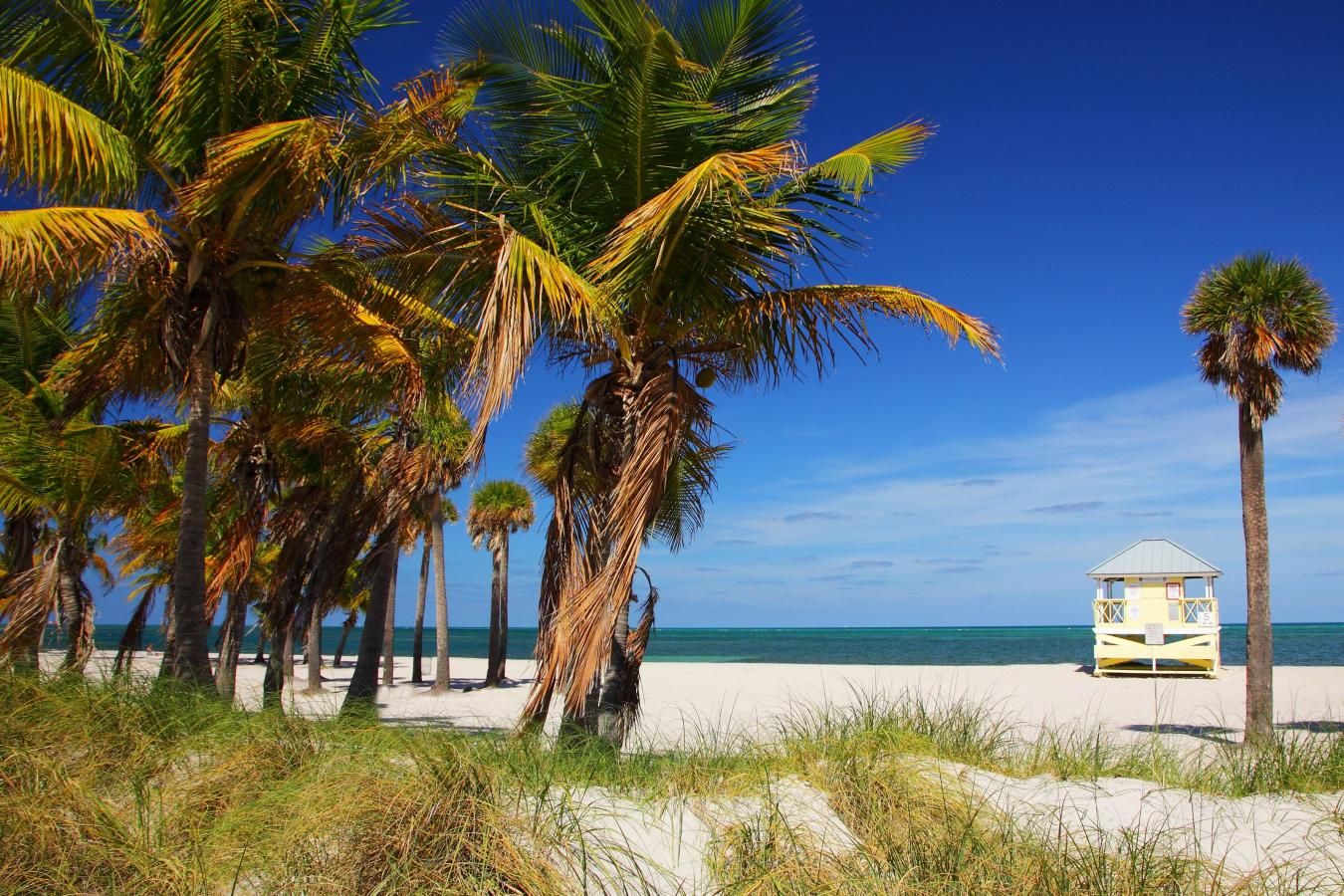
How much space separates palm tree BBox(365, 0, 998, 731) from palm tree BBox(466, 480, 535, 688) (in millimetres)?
20252

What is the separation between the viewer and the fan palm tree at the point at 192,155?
6.92 meters

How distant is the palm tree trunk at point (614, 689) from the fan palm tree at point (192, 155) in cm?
373

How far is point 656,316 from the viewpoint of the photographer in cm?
707

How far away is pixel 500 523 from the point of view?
90.8 ft

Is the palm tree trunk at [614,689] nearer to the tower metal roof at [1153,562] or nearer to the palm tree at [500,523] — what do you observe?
the palm tree at [500,523]

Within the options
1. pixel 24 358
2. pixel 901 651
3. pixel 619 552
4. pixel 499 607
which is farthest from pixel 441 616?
pixel 901 651

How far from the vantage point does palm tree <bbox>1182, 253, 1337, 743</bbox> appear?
1213cm

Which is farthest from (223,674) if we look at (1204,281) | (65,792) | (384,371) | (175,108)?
(1204,281)

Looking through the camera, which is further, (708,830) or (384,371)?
(384,371)

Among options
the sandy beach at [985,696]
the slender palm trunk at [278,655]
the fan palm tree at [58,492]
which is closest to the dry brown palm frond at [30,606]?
the fan palm tree at [58,492]

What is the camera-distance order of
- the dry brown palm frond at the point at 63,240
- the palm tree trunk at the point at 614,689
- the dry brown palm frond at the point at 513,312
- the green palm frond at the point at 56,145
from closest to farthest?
1. the dry brown palm frond at the point at 513,312
2. the dry brown palm frond at the point at 63,240
3. the green palm frond at the point at 56,145
4. the palm tree trunk at the point at 614,689

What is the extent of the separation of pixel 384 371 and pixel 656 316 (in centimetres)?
382

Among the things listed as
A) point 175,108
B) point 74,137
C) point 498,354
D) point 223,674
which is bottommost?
point 223,674

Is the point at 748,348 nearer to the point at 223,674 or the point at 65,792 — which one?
the point at 65,792
